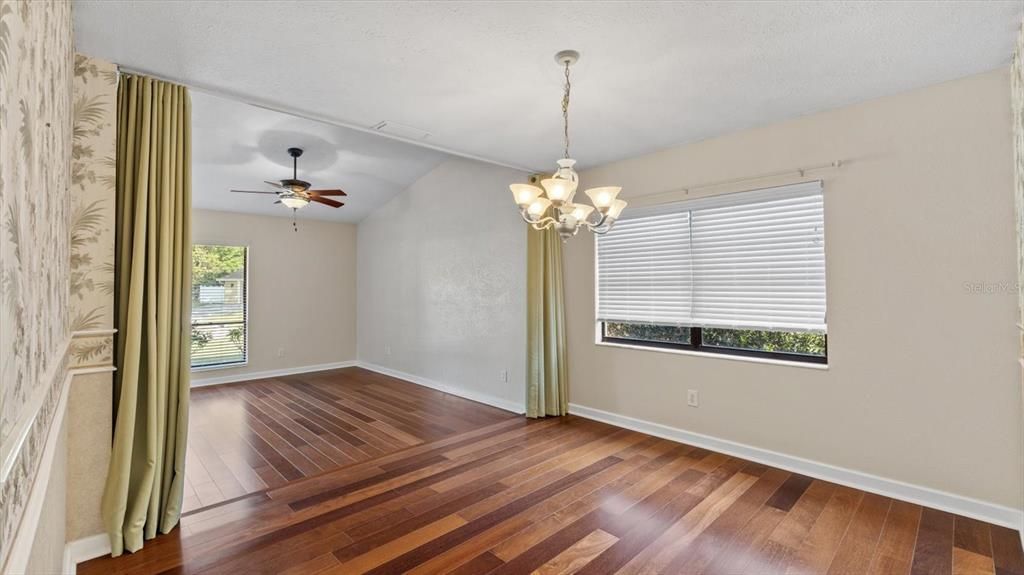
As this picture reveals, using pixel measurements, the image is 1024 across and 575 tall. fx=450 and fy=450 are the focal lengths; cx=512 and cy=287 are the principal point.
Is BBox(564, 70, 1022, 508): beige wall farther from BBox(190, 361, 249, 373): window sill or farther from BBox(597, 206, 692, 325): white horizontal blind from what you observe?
BBox(190, 361, 249, 373): window sill

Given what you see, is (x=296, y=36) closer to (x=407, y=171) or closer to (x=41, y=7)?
(x=41, y=7)

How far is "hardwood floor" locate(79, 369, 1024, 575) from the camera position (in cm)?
218

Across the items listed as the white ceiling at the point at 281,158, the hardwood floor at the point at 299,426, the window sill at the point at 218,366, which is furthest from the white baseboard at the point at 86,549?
the window sill at the point at 218,366

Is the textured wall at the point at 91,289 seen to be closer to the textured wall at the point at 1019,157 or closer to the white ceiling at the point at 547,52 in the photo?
the white ceiling at the point at 547,52

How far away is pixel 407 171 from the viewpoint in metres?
5.97

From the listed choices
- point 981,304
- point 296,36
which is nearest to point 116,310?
point 296,36

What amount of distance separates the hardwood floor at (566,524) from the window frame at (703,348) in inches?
32.0

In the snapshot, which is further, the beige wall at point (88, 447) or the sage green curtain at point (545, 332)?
the sage green curtain at point (545, 332)

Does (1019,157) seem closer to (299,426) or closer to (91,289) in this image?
(91,289)

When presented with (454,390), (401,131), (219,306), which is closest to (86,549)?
(401,131)

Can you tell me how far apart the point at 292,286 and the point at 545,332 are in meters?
4.54

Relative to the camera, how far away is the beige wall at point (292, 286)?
256 inches

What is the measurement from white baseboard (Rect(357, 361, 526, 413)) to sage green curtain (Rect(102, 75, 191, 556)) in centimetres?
307

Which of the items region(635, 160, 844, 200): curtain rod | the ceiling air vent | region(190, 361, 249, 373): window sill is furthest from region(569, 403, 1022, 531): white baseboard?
region(190, 361, 249, 373): window sill
